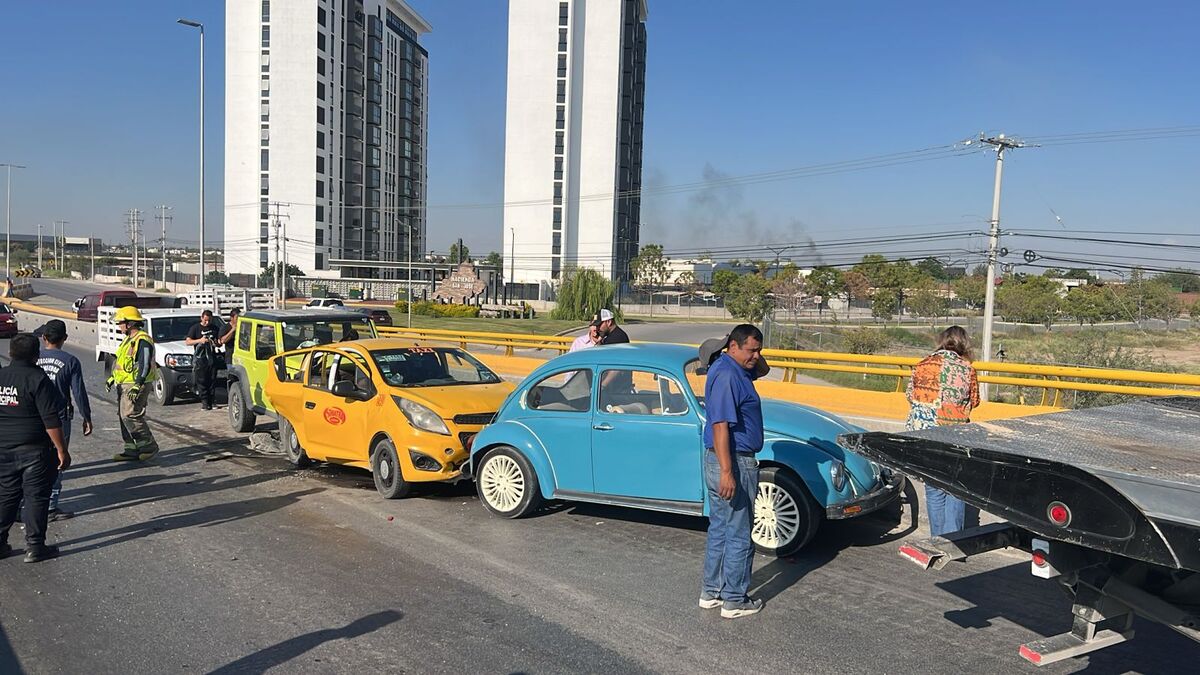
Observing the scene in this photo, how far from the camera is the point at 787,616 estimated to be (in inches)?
211

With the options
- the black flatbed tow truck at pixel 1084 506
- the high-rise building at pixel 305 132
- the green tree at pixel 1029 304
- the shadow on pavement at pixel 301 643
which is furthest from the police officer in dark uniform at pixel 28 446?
the high-rise building at pixel 305 132

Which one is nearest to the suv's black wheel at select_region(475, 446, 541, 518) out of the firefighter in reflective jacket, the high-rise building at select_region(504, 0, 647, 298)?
the firefighter in reflective jacket

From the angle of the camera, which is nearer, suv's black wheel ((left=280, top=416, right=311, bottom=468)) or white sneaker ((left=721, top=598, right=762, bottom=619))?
white sneaker ((left=721, top=598, right=762, bottom=619))

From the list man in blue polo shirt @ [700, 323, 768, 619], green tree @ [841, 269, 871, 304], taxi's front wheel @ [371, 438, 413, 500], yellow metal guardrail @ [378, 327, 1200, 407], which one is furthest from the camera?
green tree @ [841, 269, 871, 304]

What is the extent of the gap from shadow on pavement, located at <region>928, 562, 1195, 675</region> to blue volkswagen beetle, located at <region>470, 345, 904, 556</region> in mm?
968

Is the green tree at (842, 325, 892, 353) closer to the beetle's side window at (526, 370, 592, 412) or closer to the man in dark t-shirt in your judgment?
the man in dark t-shirt

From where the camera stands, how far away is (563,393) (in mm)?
7512

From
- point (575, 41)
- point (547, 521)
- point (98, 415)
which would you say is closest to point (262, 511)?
point (547, 521)

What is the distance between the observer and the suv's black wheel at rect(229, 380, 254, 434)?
41.0ft

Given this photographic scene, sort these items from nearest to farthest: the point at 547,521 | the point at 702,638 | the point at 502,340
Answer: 1. the point at 702,638
2. the point at 547,521
3. the point at 502,340

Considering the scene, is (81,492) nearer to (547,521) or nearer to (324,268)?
(547,521)

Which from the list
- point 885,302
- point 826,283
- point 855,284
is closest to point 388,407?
point 885,302

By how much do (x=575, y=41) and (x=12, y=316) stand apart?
80.6 m

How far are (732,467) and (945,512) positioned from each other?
7.20ft
